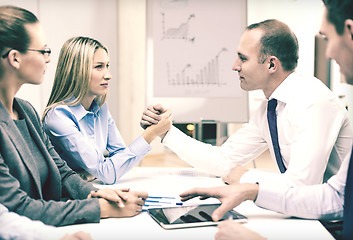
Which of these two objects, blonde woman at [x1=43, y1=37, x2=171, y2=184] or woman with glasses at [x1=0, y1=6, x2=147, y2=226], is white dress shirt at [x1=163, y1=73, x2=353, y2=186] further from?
woman with glasses at [x1=0, y1=6, x2=147, y2=226]

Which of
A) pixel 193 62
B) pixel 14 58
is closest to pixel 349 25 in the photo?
pixel 14 58

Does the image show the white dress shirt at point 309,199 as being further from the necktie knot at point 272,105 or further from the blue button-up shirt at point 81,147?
the blue button-up shirt at point 81,147

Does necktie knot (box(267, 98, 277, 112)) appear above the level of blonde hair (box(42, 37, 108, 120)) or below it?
below

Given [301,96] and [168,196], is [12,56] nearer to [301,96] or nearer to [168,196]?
[168,196]

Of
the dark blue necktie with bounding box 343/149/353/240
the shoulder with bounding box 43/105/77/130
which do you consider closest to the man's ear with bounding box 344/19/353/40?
→ the dark blue necktie with bounding box 343/149/353/240

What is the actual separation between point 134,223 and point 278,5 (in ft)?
12.7

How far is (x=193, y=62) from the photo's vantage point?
3223 millimetres

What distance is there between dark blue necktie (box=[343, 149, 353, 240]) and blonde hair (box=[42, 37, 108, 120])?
117cm

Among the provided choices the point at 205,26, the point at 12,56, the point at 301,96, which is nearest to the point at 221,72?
the point at 205,26

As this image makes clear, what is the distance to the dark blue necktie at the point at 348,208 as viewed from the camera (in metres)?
0.97

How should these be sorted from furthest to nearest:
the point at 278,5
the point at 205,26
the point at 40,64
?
the point at 278,5 < the point at 205,26 < the point at 40,64

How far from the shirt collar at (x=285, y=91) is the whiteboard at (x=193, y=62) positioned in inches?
63.3

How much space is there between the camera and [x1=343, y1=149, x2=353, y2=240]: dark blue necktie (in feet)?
3.18

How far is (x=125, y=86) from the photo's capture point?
452 cm
